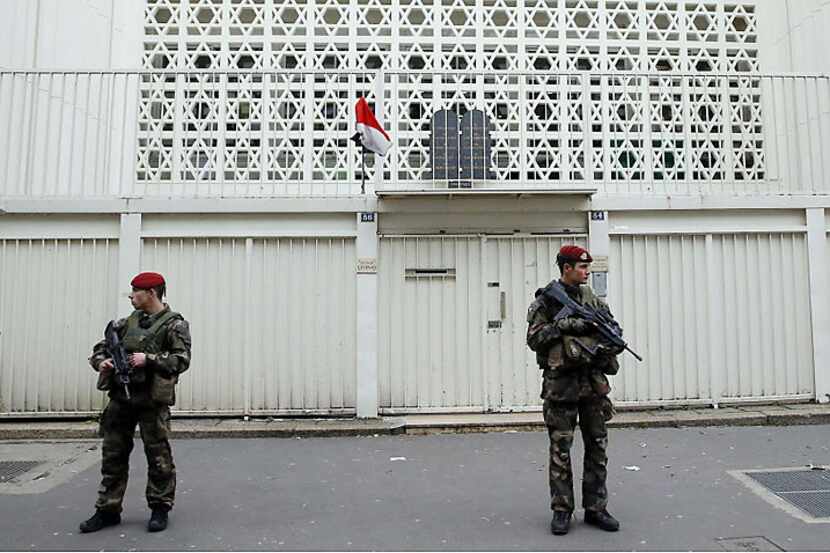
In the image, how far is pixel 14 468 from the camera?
5.73 meters

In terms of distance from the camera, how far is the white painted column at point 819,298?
7480 mm

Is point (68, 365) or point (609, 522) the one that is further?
point (68, 365)

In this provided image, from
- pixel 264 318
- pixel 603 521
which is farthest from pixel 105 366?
pixel 603 521

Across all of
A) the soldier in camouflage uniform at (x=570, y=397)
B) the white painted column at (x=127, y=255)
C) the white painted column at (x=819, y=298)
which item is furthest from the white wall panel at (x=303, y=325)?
the white painted column at (x=819, y=298)

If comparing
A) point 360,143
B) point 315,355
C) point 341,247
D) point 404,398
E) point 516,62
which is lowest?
point 404,398

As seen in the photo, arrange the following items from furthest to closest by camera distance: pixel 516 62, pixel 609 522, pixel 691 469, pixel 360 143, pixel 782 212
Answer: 1. pixel 516 62
2. pixel 782 212
3. pixel 360 143
4. pixel 691 469
5. pixel 609 522

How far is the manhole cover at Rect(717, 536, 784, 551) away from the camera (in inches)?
147

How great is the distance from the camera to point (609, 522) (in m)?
4.04

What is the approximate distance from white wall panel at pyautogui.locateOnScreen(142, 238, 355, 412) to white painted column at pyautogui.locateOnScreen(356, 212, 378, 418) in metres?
0.14

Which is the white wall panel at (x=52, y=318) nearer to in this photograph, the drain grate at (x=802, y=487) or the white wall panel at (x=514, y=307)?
the white wall panel at (x=514, y=307)

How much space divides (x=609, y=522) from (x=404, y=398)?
3615 millimetres

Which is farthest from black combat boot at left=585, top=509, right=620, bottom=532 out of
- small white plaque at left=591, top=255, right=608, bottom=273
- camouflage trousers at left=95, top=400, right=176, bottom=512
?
small white plaque at left=591, top=255, right=608, bottom=273

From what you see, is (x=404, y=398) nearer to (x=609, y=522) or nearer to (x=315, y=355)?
(x=315, y=355)

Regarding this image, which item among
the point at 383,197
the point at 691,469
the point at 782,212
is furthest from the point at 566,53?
the point at 691,469
